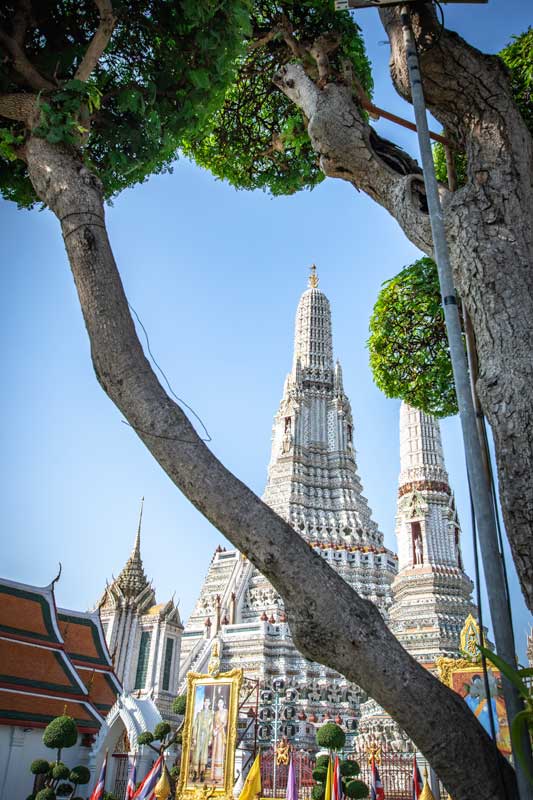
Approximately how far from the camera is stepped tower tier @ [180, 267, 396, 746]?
28281 mm

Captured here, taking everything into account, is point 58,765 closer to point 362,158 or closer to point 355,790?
point 355,790

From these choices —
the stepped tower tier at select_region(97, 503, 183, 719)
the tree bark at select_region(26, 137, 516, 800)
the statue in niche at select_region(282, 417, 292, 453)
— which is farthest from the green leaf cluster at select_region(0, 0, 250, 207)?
the statue in niche at select_region(282, 417, 292, 453)

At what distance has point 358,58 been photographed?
7.17 metres

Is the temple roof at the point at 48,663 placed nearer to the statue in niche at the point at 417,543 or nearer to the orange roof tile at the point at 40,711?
the orange roof tile at the point at 40,711

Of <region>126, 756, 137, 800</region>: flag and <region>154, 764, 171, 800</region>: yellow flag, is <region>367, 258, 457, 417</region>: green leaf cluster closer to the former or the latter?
<region>154, 764, 171, 800</region>: yellow flag

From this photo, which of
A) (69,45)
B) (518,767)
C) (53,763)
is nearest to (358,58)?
(69,45)

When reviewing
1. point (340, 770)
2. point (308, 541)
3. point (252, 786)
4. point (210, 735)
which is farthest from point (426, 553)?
point (252, 786)

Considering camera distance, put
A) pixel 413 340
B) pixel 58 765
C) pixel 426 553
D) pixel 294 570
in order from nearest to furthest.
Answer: pixel 294 570 → pixel 413 340 → pixel 58 765 → pixel 426 553

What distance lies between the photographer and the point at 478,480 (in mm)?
3211

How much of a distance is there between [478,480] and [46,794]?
11501mm

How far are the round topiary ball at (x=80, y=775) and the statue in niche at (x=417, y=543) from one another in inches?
940

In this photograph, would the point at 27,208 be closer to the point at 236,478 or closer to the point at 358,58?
the point at 358,58

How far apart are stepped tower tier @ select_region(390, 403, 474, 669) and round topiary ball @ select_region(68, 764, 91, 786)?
57.9 feet

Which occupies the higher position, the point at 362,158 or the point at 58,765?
the point at 362,158
